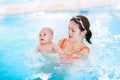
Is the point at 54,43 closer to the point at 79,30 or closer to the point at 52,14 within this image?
the point at 79,30

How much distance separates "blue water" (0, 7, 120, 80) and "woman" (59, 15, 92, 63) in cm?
5

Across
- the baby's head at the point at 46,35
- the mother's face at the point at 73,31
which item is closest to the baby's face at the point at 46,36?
the baby's head at the point at 46,35

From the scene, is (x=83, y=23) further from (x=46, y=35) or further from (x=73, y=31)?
(x=46, y=35)

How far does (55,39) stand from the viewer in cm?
186

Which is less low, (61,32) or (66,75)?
(61,32)

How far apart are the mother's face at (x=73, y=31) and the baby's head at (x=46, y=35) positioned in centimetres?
11

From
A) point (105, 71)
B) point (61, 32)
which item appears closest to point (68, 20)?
point (61, 32)

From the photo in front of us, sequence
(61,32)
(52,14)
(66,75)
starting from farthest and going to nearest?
(52,14) < (61,32) < (66,75)

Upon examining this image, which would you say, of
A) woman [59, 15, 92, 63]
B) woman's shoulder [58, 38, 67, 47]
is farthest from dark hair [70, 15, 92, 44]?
woman's shoulder [58, 38, 67, 47]

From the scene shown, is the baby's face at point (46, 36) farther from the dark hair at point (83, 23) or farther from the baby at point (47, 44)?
the dark hair at point (83, 23)

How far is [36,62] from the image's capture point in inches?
71.1

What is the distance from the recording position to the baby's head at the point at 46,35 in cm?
181

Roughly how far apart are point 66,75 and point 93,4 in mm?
572

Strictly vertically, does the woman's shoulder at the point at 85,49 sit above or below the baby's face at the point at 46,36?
below
